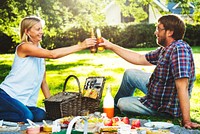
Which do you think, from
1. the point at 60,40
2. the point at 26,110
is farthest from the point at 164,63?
the point at 60,40

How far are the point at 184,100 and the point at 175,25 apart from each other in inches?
38.0

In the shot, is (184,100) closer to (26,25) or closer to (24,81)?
(24,81)

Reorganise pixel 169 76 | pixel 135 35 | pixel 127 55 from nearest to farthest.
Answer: pixel 169 76 < pixel 127 55 < pixel 135 35

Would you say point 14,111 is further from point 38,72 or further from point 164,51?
point 164,51

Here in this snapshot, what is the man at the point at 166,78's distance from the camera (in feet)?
17.3

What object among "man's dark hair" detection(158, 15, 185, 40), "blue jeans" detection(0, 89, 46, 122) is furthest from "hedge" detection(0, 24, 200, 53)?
"man's dark hair" detection(158, 15, 185, 40)

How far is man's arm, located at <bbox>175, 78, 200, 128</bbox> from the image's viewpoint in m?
5.13

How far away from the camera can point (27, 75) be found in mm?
5953

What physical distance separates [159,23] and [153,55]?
0.52 m

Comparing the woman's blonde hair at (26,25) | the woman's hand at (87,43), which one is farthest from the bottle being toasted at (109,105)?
the woman's blonde hair at (26,25)

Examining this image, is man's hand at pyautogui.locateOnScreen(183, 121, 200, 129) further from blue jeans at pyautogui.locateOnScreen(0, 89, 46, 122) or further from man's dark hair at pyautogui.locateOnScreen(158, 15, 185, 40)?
blue jeans at pyautogui.locateOnScreen(0, 89, 46, 122)

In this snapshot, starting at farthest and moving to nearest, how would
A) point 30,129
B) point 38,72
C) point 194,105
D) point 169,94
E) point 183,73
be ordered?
point 194,105 < point 38,72 < point 169,94 < point 183,73 < point 30,129

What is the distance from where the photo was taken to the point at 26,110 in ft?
18.7

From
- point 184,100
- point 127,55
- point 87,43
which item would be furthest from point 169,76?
point 87,43
